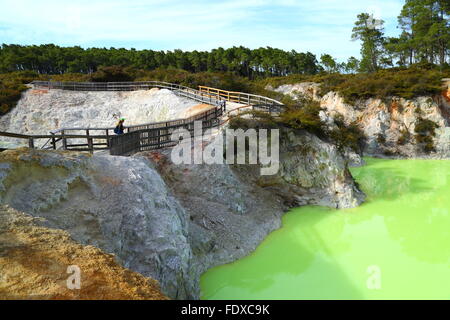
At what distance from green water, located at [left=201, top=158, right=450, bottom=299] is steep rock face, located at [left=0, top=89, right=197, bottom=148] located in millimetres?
17164

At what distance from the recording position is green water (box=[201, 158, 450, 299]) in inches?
463

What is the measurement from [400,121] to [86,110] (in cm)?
3332

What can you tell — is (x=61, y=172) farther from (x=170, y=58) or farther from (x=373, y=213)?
(x=170, y=58)

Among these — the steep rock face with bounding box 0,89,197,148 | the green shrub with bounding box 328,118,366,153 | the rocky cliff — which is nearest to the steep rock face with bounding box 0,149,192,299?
the rocky cliff

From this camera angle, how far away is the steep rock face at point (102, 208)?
887cm

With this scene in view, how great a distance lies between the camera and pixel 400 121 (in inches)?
1423

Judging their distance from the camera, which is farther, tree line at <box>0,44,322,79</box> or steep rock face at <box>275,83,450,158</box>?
tree line at <box>0,44,322,79</box>

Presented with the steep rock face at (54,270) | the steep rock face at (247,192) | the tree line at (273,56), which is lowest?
the steep rock face at (247,192)

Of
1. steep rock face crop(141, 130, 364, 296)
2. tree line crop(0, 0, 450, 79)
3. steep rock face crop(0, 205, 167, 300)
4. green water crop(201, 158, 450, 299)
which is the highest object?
tree line crop(0, 0, 450, 79)

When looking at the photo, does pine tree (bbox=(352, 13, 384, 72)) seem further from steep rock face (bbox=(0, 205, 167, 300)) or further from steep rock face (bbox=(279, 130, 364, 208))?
steep rock face (bbox=(0, 205, 167, 300))

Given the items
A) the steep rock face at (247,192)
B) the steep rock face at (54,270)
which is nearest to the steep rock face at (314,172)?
the steep rock face at (247,192)

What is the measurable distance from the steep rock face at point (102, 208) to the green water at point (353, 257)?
2.85 meters

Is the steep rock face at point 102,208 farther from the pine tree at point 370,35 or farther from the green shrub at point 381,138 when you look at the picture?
the pine tree at point 370,35
